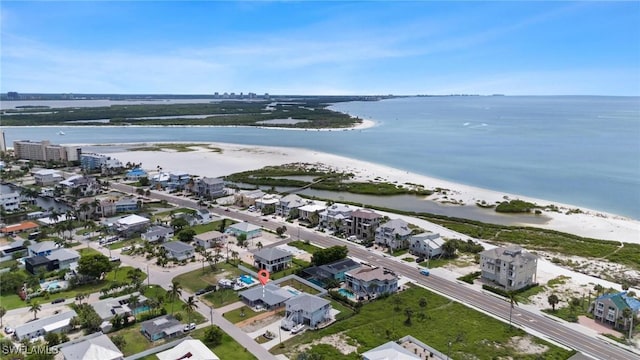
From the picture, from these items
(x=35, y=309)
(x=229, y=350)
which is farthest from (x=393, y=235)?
(x=35, y=309)

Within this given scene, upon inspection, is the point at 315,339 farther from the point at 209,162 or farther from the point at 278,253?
the point at 209,162

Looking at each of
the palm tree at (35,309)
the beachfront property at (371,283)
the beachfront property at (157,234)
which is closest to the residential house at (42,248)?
the beachfront property at (157,234)

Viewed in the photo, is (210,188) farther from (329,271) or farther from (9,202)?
(329,271)

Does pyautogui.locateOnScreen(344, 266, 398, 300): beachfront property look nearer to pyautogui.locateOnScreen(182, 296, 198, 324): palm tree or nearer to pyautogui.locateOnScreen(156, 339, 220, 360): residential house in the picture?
pyautogui.locateOnScreen(182, 296, 198, 324): palm tree

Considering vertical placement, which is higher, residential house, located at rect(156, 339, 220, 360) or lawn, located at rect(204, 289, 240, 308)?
residential house, located at rect(156, 339, 220, 360)

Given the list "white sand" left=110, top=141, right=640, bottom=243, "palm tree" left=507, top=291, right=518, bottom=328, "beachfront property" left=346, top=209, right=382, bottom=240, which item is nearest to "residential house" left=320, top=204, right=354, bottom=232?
"beachfront property" left=346, top=209, right=382, bottom=240

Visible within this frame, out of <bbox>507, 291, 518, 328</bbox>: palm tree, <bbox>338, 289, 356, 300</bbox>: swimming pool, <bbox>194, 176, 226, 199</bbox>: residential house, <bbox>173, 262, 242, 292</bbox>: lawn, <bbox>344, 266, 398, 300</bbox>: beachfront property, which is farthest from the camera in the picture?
<bbox>194, 176, 226, 199</bbox>: residential house

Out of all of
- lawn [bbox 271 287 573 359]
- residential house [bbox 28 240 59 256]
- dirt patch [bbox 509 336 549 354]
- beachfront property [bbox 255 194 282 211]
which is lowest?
dirt patch [bbox 509 336 549 354]
